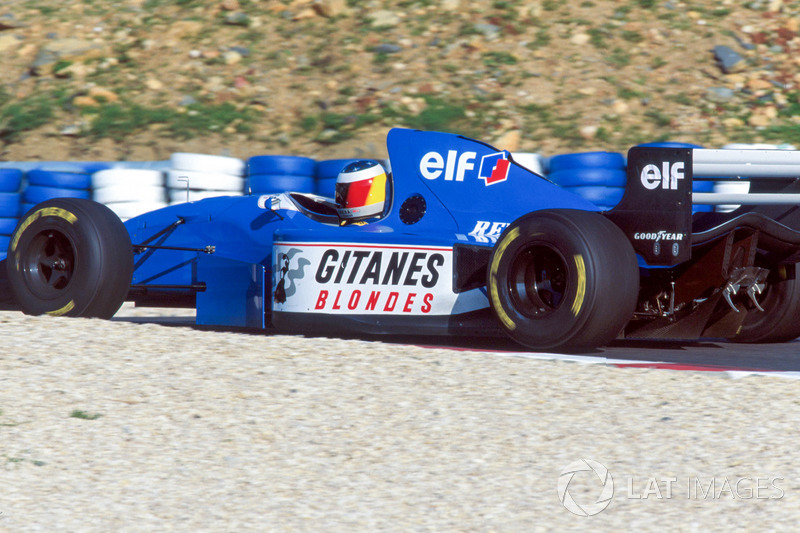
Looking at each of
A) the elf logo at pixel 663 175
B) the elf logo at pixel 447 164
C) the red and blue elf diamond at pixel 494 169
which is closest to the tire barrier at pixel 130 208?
the elf logo at pixel 447 164

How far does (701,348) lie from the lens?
23.3ft

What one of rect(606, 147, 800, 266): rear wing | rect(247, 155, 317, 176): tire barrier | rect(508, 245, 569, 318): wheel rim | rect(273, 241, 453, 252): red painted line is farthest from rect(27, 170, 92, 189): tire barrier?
rect(606, 147, 800, 266): rear wing

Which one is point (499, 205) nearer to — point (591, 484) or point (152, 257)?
point (152, 257)

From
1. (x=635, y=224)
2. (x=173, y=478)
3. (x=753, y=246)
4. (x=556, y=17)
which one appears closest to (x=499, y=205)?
(x=635, y=224)

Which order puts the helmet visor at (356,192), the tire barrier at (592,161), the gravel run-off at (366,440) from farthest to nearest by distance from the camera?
the tire barrier at (592,161) < the helmet visor at (356,192) < the gravel run-off at (366,440)

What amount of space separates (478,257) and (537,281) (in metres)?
0.49

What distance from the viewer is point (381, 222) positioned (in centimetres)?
695

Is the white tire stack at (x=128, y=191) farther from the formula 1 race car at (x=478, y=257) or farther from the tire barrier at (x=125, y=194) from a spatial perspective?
the formula 1 race car at (x=478, y=257)

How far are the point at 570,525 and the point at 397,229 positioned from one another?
371 cm

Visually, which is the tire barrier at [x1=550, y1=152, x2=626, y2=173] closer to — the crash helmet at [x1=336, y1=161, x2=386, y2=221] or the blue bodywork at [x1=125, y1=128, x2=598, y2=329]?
the blue bodywork at [x1=125, y1=128, x2=598, y2=329]

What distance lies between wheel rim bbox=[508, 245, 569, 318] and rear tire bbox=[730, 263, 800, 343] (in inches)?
67.2

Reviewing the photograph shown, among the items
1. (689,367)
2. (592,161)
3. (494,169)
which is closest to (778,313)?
(689,367)

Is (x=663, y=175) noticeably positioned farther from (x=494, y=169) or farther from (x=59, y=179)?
(x=59, y=179)

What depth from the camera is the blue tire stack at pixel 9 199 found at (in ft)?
35.4
